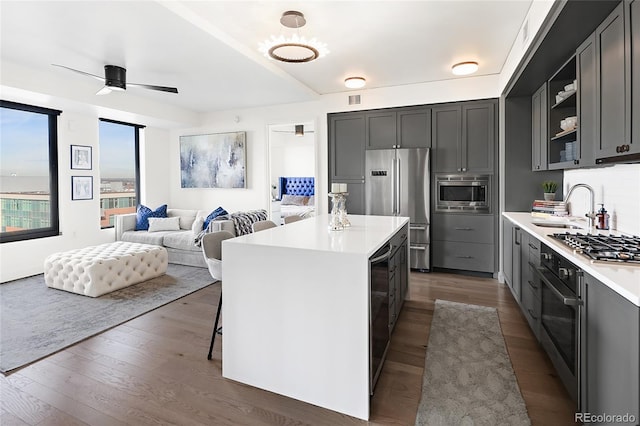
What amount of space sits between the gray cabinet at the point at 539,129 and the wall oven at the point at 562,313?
70.4 inches

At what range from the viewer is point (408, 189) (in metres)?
4.96

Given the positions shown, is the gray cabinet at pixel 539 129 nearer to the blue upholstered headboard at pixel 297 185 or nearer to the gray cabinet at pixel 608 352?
the gray cabinet at pixel 608 352

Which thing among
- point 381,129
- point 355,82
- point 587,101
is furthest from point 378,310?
point 381,129

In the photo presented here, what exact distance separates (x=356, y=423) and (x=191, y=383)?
110 cm

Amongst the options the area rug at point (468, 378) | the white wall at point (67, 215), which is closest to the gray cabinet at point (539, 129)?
the area rug at point (468, 378)

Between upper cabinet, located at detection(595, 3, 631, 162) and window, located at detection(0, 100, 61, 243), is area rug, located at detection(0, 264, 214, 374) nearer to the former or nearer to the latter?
window, located at detection(0, 100, 61, 243)

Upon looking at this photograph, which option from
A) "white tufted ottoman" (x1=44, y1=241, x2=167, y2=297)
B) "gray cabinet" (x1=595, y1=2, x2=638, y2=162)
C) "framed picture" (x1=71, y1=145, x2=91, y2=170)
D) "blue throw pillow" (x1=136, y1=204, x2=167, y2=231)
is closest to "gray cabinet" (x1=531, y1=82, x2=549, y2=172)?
"gray cabinet" (x1=595, y1=2, x2=638, y2=162)

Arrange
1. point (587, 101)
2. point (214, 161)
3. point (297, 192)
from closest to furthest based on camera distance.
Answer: point (587, 101) < point (214, 161) < point (297, 192)

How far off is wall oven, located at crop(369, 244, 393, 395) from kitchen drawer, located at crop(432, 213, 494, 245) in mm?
2824

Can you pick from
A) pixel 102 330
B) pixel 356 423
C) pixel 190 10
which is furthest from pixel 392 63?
pixel 102 330

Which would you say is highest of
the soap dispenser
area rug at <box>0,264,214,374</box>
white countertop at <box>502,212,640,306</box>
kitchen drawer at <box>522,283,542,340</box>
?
the soap dispenser

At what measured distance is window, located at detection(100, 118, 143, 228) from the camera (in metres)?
6.11

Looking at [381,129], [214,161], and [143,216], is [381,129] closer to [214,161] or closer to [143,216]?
[214,161]

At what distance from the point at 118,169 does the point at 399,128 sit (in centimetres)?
518
